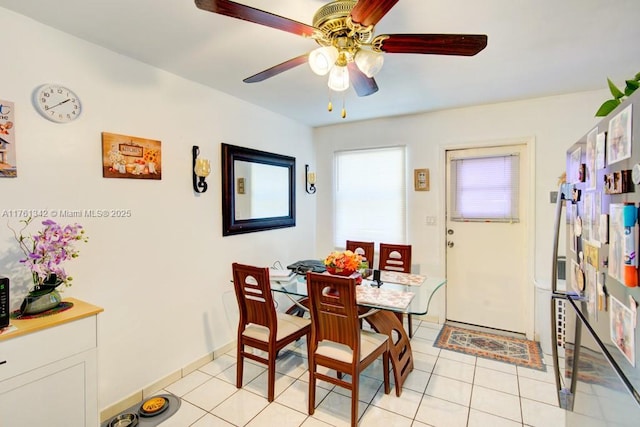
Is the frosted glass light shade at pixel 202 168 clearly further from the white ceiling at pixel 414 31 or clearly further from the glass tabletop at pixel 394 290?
the glass tabletop at pixel 394 290

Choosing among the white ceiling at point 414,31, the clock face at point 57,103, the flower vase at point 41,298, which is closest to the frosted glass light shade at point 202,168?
the white ceiling at point 414,31

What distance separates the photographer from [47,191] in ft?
5.95

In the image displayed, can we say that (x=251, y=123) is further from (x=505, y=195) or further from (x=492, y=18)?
(x=505, y=195)

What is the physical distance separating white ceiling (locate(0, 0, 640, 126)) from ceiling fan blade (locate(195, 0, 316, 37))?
0.33 meters

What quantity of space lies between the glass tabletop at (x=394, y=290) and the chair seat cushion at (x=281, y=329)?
0.83ft

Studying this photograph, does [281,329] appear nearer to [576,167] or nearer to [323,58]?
[323,58]

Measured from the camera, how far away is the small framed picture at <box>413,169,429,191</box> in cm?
362

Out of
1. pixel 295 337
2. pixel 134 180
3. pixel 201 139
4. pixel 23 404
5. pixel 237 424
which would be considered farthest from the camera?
pixel 201 139

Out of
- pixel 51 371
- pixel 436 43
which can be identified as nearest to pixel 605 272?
pixel 436 43

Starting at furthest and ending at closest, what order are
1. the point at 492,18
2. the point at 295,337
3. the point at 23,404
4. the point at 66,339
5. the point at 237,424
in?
the point at 295,337 < the point at 237,424 < the point at 492,18 < the point at 66,339 < the point at 23,404

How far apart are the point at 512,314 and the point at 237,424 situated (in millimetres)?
2912

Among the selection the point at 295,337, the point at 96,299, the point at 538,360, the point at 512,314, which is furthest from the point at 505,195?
the point at 96,299

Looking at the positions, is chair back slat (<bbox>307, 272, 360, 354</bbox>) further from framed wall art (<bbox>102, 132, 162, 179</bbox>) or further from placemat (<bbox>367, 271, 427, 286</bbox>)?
framed wall art (<bbox>102, 132, 162, 179</bbox>)

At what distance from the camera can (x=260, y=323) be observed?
2.29 meters
